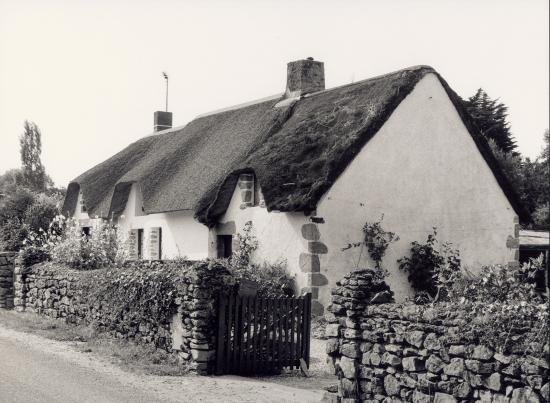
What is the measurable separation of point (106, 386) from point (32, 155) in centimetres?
4669

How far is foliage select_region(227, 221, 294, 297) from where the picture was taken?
1316cm

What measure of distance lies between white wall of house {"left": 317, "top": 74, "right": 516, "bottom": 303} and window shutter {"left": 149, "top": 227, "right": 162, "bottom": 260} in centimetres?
815

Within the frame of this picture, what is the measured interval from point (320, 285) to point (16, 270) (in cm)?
694

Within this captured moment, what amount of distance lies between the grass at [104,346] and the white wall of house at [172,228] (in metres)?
5.43

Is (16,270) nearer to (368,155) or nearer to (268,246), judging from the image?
(268,246)

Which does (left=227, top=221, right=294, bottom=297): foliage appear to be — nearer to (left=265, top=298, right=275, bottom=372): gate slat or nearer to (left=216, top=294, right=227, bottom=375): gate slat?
(left=265, top=298, right=275, bottom=372): gate slat

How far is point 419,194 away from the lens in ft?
52.9

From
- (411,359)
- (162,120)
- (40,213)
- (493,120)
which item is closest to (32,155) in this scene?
(162,120)

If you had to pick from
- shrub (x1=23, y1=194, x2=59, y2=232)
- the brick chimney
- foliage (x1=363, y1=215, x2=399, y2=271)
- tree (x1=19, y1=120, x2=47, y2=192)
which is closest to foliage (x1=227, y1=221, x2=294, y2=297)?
foliage (x1=363, y1=215, x2=399, y2=271)

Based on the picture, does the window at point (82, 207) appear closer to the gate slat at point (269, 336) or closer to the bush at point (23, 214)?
the bush at point (23, 214)

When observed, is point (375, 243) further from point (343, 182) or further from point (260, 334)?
point (260, 334)

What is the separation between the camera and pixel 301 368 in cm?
964

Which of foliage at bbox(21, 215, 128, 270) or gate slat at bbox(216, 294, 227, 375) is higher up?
foliage at bbox(21, 215, 128, 270)

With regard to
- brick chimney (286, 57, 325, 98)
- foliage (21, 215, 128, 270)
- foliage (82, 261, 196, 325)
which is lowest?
foliage (82, 261, 196, 325)
